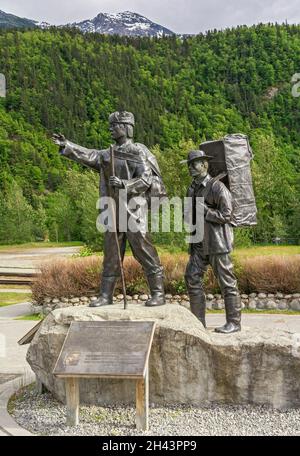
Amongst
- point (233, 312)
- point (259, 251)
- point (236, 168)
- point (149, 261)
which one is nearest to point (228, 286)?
point (233, 312)

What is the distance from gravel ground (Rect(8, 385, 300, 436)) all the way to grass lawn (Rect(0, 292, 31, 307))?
10.5m

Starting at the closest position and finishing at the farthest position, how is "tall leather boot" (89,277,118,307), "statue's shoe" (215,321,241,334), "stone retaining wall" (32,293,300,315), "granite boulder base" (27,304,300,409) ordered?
"granite boulder base" (27,304,300,409) → "statue's shoe" (215,321,241,334) → "tall leather boot" (89,277,118,307) → "stone retaining wall" (32,293,300,315)

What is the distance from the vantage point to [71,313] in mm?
6527

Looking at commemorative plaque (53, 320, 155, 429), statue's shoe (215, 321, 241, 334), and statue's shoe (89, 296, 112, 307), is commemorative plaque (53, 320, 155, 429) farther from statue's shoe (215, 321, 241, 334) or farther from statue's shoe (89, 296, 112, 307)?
statue's shoe (215, 321, 241, 334)

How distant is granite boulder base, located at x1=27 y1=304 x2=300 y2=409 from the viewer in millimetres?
6176

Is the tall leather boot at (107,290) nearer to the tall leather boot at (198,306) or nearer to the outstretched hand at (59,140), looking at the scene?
the tall leather boot at (198,306)

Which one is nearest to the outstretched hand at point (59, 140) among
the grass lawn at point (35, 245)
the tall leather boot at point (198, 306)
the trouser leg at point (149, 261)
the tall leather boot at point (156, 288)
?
the trouser leg at point (149, 261)

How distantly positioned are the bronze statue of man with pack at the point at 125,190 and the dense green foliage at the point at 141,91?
60832 millimetres

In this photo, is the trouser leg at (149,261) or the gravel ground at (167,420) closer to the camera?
the gravel ground at (167,420)

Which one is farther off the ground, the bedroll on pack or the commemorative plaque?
the bedroll on pack

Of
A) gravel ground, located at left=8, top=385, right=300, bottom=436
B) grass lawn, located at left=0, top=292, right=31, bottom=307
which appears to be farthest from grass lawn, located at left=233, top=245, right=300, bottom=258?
gravel ground, located at left=8, top=385, right=300, bottom=436

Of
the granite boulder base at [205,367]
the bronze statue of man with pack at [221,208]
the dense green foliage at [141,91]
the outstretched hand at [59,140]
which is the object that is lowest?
the granite boulder base at [205,367]

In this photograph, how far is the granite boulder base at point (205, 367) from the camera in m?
6.18
